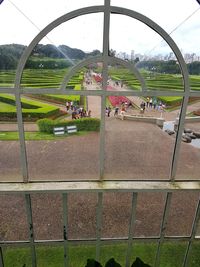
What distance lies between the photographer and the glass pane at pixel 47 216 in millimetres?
2984

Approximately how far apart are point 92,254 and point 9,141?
1877 mm

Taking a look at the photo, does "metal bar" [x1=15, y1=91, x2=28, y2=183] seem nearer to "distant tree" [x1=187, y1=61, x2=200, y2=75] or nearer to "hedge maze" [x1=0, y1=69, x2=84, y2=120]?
"hedge maze" [x1=0, y1=69, x2=84, y2=120]

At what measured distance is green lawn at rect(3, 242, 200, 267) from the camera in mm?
3412

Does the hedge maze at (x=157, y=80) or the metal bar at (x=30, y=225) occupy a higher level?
the hedge maze at (x=157, y=80)

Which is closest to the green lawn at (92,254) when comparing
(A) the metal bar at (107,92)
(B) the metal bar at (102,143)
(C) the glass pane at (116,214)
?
(C) the glass pane at (116,214)

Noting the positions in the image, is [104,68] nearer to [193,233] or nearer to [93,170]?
[93,170]

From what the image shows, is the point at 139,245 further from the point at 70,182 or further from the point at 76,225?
the point at 70,182

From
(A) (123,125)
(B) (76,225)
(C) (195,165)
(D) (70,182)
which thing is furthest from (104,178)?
(C) (195,165)

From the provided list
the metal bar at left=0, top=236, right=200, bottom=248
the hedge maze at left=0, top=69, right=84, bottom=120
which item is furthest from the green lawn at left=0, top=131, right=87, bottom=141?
the metal bar at left=0, top=236, right=200, bottom=248

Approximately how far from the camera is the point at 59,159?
2.80 m

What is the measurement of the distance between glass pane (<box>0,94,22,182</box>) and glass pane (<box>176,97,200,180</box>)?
1783 millimetres

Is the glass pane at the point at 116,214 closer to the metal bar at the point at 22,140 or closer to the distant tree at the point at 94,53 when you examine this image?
the metal bar at the point at 22,140

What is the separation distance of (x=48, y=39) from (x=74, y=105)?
2.21ft

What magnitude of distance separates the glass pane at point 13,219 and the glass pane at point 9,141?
309 mm
